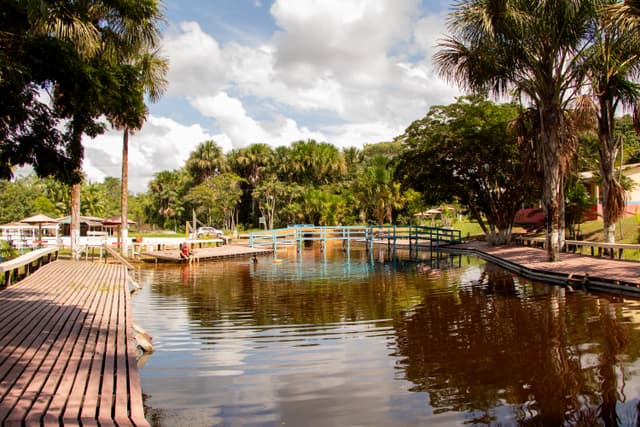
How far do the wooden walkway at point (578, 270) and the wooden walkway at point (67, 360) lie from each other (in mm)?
12893

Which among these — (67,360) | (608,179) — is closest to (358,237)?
(608,179)

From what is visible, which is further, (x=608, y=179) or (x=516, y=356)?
(x=608, y=179)

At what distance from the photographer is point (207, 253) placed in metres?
30.1

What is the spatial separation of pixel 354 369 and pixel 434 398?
1.59 meters

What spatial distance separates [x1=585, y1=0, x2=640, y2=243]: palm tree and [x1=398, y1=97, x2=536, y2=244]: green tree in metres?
9.28

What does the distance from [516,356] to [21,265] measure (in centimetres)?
1271

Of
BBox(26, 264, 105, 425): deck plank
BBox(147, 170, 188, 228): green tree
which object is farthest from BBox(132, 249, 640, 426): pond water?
BBox(147, 170, 188, 228): green tree

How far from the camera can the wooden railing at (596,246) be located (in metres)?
17.5

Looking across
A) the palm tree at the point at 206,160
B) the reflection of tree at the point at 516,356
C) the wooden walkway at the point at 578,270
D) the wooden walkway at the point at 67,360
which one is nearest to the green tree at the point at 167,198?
the palm tree at the point at 206,160

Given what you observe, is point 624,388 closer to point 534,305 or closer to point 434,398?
point 434,398

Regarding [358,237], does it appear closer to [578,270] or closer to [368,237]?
[368,237]

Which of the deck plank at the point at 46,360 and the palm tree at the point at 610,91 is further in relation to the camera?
the palm tree at the point at 610,91

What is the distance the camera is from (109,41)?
18000 mm

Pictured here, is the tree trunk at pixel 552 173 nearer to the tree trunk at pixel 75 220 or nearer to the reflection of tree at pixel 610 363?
the reflection of tree at pixel 610 363
